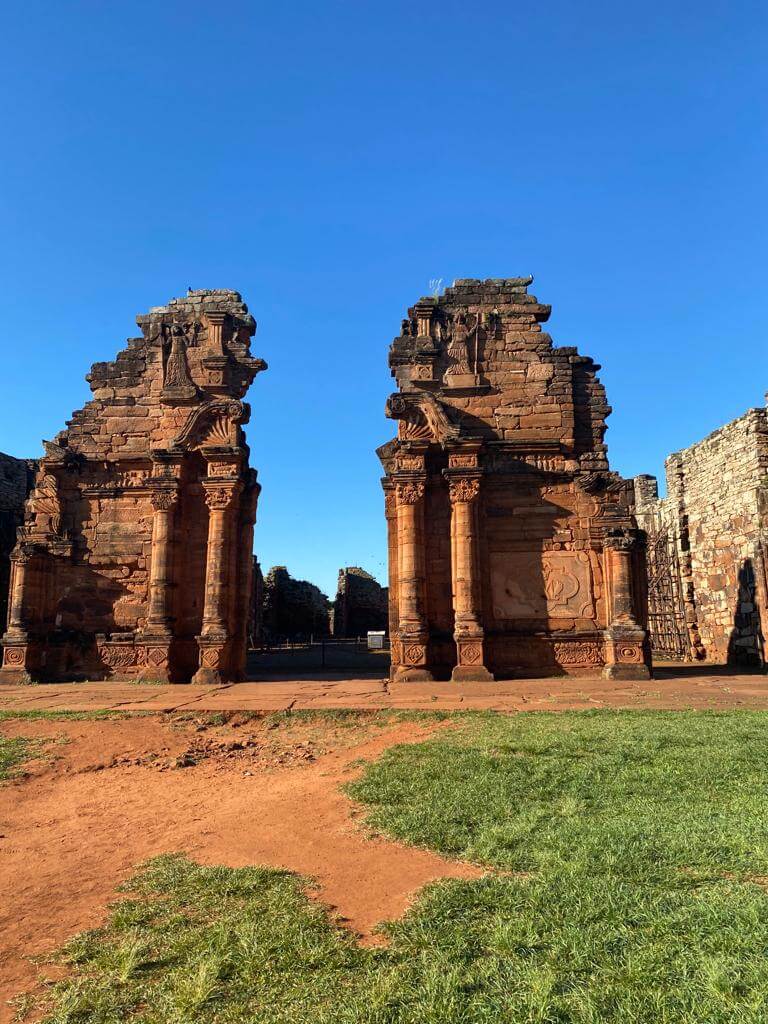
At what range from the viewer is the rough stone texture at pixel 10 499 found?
23.2 meters

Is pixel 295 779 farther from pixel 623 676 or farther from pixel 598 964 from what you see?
pixel 623 676

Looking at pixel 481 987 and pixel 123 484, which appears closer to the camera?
pixel 481 987

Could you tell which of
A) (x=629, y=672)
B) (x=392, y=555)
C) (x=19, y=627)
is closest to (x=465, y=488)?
(x=392, y=555)

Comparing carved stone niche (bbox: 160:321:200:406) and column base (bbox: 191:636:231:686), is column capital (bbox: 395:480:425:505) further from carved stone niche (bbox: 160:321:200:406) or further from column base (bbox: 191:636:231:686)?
carved stone niche (bbox: 160:321:200:406)

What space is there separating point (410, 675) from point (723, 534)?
12461 mm

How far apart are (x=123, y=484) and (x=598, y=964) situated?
14925 millimetres

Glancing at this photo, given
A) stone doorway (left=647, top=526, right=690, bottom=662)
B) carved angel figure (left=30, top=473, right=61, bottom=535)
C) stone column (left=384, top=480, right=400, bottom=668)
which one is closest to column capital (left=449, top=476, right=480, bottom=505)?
stone column (left=384, top=480, right=400, bottom=668)

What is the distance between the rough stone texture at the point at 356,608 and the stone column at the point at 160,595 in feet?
86.5

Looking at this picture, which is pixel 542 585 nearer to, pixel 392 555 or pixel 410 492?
pixel 392 555

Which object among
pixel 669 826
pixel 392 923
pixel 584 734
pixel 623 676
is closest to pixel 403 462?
pixel 623 676

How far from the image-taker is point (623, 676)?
43.2 feet

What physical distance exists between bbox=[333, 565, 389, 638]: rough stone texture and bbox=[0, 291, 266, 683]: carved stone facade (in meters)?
25.6

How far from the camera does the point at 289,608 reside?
37.8 m

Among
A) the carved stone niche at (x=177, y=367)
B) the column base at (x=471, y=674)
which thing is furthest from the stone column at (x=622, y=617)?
the carved stone niche at (x=177, y=367)
